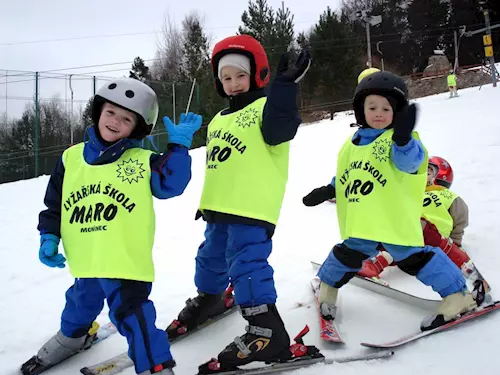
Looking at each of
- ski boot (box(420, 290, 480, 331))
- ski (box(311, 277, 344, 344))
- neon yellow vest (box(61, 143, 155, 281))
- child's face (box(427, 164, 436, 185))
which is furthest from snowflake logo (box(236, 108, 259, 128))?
child's face (box(427, 164, 436, 185))

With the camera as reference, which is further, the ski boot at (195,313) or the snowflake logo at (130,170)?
the ski boot at (195,313)

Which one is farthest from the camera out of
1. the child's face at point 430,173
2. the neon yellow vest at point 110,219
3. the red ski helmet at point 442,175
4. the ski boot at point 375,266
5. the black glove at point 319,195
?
the red ski helmet at point 442,175

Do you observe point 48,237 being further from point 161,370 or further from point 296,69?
point 296,69

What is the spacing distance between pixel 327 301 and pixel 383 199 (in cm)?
75

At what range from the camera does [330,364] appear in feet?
7.07

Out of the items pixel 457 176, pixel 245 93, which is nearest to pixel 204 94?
pixel 457 176

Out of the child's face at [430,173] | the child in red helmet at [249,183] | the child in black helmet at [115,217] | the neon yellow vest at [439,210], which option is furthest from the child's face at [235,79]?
the child's face at [430,173]

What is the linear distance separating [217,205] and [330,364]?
101cm

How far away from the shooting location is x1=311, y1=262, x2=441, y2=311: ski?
2.78 metres

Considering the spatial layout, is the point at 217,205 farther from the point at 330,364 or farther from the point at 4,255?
the point at 4,255

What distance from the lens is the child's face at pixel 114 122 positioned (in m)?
2.30

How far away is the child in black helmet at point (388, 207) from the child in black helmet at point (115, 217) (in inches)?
42.8

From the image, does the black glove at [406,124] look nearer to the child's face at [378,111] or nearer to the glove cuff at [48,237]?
the child's face at [378,111]

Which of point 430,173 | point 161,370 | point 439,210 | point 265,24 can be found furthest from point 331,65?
point 161,370
